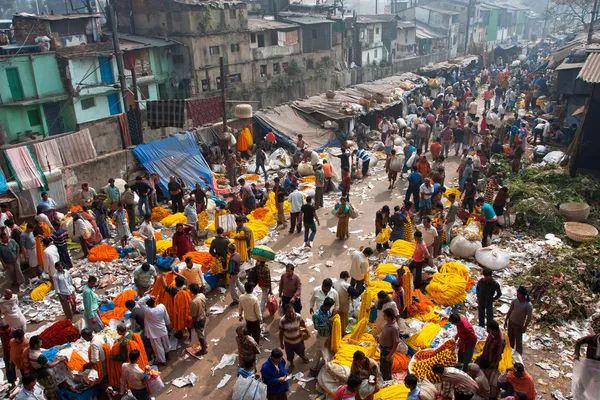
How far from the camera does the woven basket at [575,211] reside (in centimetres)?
1150

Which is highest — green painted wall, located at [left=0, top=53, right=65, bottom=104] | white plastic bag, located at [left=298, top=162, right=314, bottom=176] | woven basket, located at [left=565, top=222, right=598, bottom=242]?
green painted wall, located at [left=0, top=53, right=65, bottom=104]

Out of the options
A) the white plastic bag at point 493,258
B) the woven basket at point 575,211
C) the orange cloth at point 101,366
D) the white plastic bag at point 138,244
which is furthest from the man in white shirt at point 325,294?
the woven basket at point 575,211

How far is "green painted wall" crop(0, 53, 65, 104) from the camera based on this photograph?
19672 millimetres

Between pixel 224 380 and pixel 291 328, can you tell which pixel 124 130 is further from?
pixel 291 328

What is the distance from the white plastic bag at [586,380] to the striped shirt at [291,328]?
12.3ft

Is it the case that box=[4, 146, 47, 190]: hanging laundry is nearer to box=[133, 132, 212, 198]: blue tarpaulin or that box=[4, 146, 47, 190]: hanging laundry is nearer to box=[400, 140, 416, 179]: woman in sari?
box=[133, 132, 212, 198]: blue tarpaulin

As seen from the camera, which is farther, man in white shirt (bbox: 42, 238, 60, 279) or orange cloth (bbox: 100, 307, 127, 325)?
man in white shirt (bbox: 42, 238, 60, 279)

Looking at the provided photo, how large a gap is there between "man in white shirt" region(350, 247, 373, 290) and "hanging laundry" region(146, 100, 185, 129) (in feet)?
34.4

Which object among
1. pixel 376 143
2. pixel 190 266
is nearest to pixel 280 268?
pixel 190 266

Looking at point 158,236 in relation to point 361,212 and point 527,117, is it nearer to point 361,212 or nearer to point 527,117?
point 361,212

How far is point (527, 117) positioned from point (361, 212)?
1356 cm

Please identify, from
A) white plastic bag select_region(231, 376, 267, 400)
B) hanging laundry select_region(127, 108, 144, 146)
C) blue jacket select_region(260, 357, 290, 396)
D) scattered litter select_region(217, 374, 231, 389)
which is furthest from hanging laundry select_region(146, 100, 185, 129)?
white plastic bag select_region(231, 376, 267, 400)

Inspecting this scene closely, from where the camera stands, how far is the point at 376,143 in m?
21.1

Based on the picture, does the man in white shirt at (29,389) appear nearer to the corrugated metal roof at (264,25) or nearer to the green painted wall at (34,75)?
the green painted wall at (34,75)
